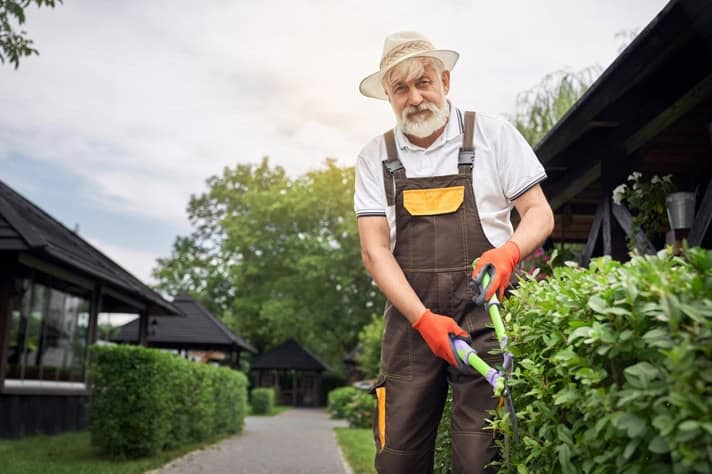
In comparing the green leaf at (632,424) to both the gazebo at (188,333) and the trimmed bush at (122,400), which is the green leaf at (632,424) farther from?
the gazebo at (188,333)

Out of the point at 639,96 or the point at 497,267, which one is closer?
the point at 497,267

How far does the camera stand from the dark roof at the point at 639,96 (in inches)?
152

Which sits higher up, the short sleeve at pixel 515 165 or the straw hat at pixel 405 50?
the straw hat at pixel 405 50

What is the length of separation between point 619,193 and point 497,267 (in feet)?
12.8

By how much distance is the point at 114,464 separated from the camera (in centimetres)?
801

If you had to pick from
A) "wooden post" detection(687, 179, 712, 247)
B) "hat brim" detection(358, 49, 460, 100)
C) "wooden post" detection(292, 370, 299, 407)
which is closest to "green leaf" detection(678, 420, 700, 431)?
"hat brim" detection(358, 49, 460, 100)

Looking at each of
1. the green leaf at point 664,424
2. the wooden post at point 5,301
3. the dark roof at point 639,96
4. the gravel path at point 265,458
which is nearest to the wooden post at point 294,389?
the gravel path at point 265,458

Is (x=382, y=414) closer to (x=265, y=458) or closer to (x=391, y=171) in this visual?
(x=391, y=171)

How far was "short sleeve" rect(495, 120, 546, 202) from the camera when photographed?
9.15 ft

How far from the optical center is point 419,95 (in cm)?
289

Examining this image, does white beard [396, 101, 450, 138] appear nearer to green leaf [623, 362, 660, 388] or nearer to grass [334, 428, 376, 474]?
green leaf [623, 362, 660, 388]

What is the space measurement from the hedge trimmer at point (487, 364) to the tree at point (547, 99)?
10.7 metres

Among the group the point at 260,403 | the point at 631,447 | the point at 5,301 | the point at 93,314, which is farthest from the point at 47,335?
the point at 260,403

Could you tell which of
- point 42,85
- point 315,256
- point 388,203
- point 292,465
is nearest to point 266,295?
point 315,256
